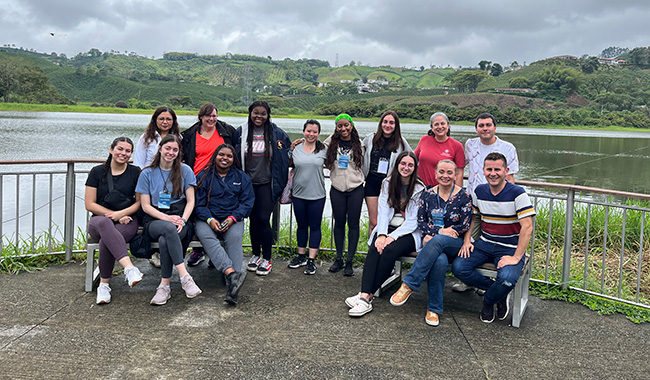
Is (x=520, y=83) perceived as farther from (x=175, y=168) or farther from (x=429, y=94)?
(x=175, y=168)

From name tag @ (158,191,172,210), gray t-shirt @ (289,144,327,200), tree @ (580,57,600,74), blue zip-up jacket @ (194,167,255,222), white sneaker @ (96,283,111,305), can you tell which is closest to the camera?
white sneaker @ (96,283,111,305)

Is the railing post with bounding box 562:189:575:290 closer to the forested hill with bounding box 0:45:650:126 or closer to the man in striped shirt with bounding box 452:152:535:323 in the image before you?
the man in striped shirt with bounding box 452:152:535:323

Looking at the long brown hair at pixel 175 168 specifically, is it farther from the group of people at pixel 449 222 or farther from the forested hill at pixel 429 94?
the forested hill at pixel 429 94

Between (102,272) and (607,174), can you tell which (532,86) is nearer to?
(607,174)

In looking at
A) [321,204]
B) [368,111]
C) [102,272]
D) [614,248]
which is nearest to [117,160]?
→ [102,272]

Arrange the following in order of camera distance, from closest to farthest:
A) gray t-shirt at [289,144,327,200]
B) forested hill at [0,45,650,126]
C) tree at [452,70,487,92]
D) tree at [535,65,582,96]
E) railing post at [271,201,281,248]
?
gray t-shirt at [289,144,327,200], railing post at [271,201,281,248], forested hill at [0,45,650,126], tree at [535,65,582,96], tree at [452,70,487,92]

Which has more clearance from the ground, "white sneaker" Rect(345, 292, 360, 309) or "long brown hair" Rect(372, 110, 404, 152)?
"long brown hair" Rect(372, 110, 404, 152)

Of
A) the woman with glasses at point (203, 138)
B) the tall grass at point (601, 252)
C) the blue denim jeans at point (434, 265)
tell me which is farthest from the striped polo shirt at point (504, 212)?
the woman with glasses at point (203, 138)

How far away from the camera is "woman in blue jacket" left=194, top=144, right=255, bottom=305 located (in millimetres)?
4410

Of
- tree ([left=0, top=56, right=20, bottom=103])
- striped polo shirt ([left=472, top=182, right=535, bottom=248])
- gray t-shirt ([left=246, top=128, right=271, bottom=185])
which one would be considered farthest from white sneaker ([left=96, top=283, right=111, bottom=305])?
tree ([left=0, top=56, right=20, bottom=103])

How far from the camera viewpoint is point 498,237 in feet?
13.1

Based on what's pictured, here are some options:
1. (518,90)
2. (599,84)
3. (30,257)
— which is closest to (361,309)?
(30,257)

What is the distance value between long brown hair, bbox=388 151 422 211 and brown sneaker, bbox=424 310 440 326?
1.00m

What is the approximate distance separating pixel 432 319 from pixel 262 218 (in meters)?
1.94
